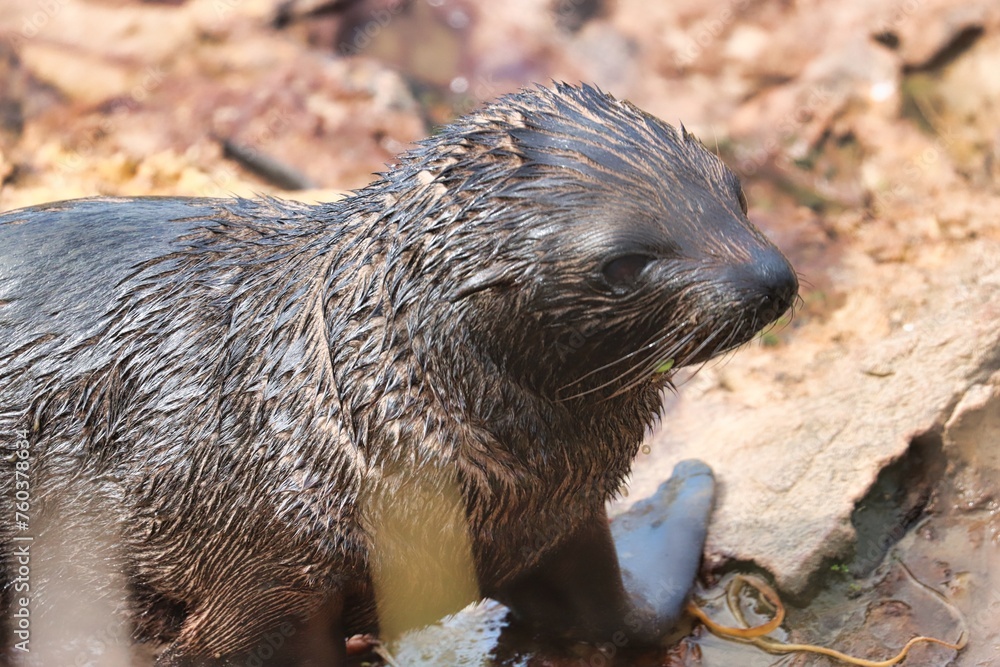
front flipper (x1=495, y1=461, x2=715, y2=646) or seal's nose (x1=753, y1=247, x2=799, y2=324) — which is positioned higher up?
seal's nose (x1=753, y1=247, x2=799, y2=324)

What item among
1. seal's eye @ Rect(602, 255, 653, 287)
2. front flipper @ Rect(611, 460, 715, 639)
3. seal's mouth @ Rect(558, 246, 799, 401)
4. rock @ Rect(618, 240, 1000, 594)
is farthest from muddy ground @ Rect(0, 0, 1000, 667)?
seal's eye @ Rect(602, 255, 653, 287)

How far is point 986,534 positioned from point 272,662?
2.93 metres

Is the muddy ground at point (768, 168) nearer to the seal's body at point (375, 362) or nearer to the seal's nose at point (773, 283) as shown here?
the seal's body at point (375, 362)

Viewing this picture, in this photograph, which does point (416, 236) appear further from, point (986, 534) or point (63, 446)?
point (986, 534)

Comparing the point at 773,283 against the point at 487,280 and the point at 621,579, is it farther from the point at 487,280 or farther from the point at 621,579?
the point at 621,579

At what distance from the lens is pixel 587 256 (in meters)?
3.20

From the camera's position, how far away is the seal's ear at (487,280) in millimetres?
3256

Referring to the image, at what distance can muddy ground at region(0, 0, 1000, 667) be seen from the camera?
4637mm

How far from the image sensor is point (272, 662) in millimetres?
3824

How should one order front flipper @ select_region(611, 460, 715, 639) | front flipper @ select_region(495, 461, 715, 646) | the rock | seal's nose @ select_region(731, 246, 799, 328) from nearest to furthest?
1. seal's nose @ select_region(731, 246, 799, 328)
2. front flipper @ select_region(495, 461, 715, 646)
3. front flipper @ select_region(611, 460, 715, 639)
4. the rock

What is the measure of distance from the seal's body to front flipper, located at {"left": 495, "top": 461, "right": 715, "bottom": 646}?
12.7 inches

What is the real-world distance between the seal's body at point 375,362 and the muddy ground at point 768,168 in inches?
34.4

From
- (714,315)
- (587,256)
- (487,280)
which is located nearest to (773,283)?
(714,315)

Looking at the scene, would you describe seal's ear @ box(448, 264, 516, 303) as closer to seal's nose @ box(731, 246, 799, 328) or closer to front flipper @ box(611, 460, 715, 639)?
seal's nose @ box(731, 246, 799, 328)
